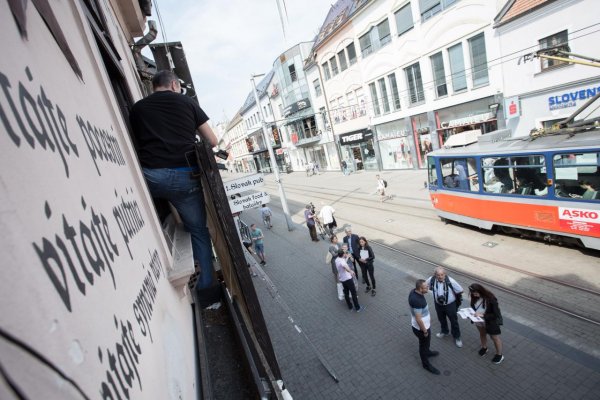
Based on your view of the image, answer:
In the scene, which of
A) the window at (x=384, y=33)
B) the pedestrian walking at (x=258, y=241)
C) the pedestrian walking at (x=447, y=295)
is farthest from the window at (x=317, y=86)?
the pedestrian walking at (x=447, y=295)

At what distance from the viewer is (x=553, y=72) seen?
14.4 metres

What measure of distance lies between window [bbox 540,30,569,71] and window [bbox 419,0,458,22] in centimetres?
579

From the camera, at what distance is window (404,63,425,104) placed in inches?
854

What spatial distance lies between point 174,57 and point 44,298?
918 cm

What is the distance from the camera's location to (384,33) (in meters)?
23.2

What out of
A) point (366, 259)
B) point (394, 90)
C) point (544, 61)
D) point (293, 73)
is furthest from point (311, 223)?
point (293, 73)

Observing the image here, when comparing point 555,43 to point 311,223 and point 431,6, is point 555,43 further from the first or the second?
point 311,223

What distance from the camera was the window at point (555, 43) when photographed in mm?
13734

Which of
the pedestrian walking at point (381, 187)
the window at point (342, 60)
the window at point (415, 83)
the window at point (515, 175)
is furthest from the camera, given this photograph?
the window at point (342, 60)

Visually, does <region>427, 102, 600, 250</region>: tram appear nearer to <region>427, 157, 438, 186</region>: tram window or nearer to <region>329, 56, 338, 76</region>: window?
<region>427, 157, 438, 186</region>: tram window

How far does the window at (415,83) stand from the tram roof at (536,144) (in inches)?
463

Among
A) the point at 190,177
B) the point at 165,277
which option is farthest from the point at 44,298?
the point at 190,177

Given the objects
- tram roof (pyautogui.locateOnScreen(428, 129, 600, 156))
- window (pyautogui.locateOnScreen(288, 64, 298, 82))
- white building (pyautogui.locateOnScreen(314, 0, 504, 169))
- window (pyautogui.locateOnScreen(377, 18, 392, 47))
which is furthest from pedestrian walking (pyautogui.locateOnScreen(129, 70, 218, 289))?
window (pyautogui.locateOnScreen(288, 64, 298, 82))

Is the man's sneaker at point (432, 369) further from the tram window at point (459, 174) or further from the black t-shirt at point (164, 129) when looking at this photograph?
the tram window at point (459, 174)
